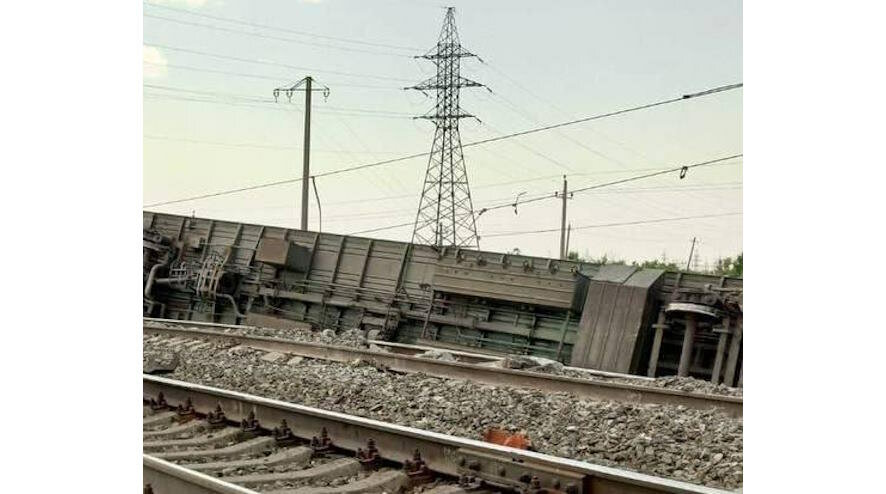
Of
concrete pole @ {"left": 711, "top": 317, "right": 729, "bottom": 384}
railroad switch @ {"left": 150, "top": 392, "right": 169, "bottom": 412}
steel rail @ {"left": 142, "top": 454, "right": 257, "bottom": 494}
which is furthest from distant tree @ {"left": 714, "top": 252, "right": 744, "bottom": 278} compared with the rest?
concrete pole @ {"left": 711, "top": 317, "right": 729, "bottom": 384}

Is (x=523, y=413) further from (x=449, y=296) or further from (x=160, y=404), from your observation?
(x=449, y=296)

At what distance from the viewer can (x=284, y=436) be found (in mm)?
3830

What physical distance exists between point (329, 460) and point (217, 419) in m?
0.93

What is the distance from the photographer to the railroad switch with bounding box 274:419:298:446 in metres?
3.82

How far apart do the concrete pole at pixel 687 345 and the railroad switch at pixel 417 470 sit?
5.41m

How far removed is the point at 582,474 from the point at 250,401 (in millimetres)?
1940

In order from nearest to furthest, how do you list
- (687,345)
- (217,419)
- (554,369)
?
(217,419) < (554,369) < (687,345)

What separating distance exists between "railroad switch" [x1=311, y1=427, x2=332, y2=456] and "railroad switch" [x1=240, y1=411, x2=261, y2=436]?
47cm

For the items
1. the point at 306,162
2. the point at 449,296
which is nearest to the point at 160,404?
the point at 306,162

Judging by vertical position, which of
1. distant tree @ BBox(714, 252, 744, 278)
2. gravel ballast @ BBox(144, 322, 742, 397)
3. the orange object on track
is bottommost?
gravel ballast @ BBox(144, 322, 742, 397)

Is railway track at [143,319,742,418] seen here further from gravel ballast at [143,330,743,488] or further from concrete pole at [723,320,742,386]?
concrete pole at [723,320,742,386]

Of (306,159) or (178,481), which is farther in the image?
(306,159)
